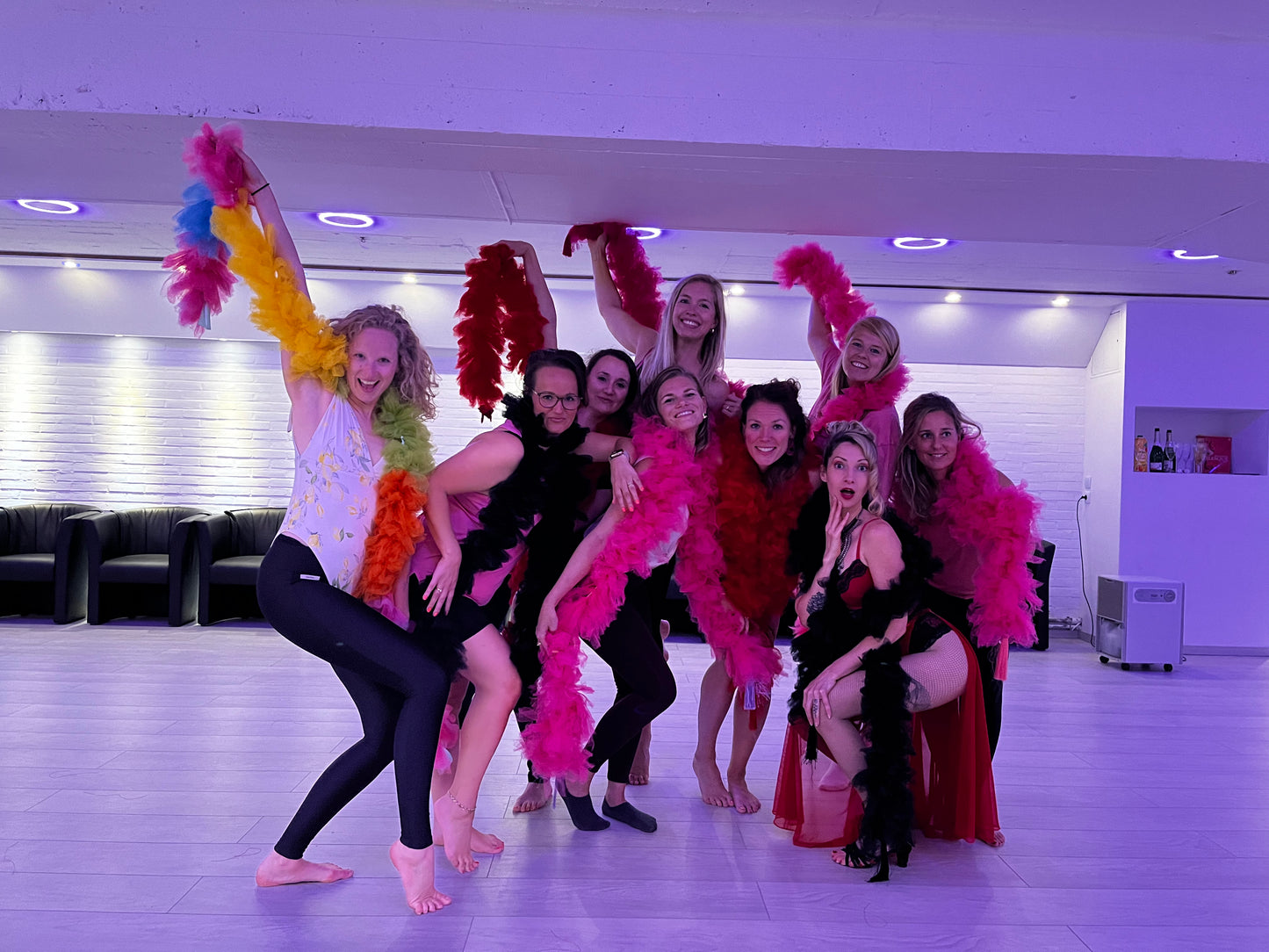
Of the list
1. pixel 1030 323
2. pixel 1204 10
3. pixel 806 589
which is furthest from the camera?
pixel 1030 323

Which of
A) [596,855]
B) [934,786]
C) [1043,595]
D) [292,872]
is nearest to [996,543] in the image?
[934,786]

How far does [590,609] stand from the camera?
310cm

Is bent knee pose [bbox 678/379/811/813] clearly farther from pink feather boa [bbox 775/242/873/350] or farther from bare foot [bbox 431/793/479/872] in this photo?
bare foot [bbox 431/793/479/872]

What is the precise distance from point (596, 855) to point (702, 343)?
5.87ft

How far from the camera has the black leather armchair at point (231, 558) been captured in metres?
7.01

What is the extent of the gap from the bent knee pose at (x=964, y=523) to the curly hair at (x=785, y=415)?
0.39 metres

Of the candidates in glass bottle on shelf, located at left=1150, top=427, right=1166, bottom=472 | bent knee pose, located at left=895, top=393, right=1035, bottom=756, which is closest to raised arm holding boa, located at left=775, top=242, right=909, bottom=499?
bent knee pose, located at left=895, top=393, right=1035, bottom=756

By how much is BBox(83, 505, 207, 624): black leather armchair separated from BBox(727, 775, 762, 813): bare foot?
486 centimetres

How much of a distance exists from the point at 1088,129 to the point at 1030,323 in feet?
16.0

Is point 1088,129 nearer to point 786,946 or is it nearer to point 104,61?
point 786,946

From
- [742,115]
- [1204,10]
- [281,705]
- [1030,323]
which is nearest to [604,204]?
[742,115]

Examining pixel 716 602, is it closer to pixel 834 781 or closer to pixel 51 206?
pixel 834 781

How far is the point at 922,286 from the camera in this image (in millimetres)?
6984

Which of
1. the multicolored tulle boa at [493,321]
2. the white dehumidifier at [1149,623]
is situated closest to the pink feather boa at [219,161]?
the multicolored tulle boa at [493,321]
